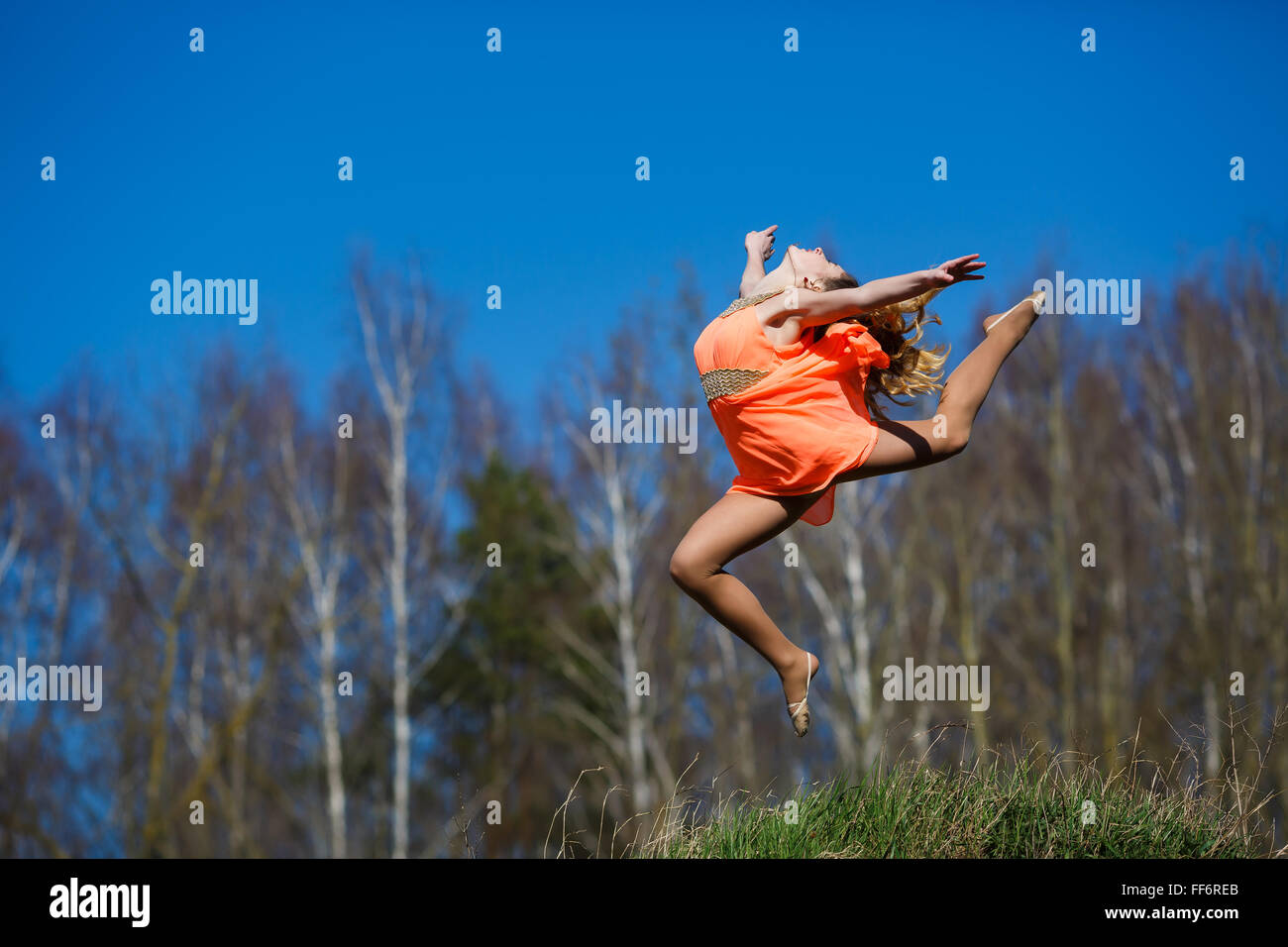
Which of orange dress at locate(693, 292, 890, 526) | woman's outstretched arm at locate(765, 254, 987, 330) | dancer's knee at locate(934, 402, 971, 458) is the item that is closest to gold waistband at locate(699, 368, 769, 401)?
orange dress at locate(693, 292, 890, 526)

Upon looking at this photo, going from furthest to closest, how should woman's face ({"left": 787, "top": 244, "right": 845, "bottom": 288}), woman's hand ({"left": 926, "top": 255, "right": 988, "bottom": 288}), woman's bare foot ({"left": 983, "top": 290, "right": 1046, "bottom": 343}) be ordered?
woman's bare foot ({"left": 983, "top": 290, "right": 1046, "bottom": 343}), woman's face ({"left": 787, "top": 244, "right": 845, "bottom": 288}), woman's hand ({"left": 926, "top": 255, "right": 988, "bottom": 288})

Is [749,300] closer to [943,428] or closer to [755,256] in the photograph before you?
[755,256]

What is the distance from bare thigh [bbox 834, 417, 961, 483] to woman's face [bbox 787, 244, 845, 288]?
614mm

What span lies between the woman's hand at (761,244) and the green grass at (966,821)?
2.14 m

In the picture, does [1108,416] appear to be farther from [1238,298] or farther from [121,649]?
[121,649]

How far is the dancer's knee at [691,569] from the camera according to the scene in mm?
4293

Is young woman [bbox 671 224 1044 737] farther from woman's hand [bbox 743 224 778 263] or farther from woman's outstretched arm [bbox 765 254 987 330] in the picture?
woman's hand [bbox 743 224 778 263]

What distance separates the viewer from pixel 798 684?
448cm

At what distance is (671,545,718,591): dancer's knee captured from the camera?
4293mm

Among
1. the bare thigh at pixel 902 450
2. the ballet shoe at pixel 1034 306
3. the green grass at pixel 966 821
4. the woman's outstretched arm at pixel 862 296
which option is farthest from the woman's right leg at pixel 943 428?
the green grass at pixel 966 821

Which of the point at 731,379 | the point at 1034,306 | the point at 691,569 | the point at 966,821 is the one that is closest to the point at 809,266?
the point at 731,379

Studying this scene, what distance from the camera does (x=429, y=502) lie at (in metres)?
20.1

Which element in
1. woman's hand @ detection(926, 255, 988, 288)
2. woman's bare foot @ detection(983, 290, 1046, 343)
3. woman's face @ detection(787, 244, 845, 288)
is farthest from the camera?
woman's bare foot @ detection(983, 290, 1046, 343)
